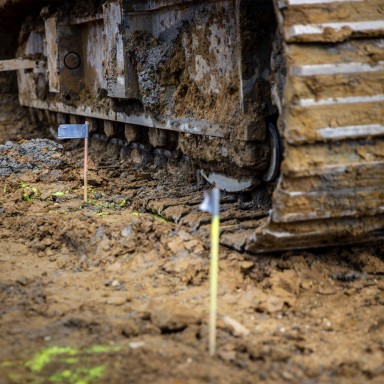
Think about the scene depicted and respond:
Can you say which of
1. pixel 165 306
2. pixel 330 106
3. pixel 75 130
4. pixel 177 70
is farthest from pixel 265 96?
pixel 75 130

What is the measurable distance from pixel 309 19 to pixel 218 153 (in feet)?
6.34

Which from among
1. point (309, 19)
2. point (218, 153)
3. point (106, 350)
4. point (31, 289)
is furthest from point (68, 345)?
point (218, 153)

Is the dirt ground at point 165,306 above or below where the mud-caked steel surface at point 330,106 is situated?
below

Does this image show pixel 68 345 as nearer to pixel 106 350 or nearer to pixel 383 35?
pixel 106 350

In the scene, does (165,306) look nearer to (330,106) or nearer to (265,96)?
(330,106)

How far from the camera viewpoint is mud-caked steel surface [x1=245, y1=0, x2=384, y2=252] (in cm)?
418

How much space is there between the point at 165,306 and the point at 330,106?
142 centimetres

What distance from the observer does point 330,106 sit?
13.9 ft

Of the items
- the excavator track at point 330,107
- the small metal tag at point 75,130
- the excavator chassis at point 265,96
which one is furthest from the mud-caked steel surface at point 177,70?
the excavator track at point 330,107

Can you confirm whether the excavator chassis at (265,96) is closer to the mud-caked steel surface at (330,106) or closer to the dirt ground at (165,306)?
the mud-caked steel surface at (330,106)

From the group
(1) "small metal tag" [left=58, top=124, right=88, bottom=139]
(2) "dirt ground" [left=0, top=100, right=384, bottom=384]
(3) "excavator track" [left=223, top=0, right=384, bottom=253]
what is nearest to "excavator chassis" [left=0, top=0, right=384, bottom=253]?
(3) "excavator track" [left=223, top=0, right=384, bottom=253]

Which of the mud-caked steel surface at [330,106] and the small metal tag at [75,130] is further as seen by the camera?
the small metal tag at [75,130]

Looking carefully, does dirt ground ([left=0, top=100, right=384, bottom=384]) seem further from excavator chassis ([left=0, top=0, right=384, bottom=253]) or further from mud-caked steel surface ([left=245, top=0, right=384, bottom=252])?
mud-caked steel surface ([left=245, top=0, right=384, bottom=252])

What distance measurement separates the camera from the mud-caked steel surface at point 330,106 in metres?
4.18
